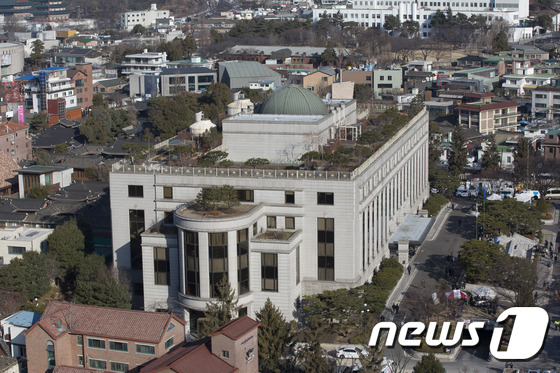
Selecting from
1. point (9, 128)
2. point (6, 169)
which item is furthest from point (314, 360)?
point (9, 128)

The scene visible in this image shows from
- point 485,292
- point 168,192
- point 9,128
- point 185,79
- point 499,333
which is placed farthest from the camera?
point 185,79

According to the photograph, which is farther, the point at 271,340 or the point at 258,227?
the point at 258,227

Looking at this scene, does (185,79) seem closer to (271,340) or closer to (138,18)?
(271,340)

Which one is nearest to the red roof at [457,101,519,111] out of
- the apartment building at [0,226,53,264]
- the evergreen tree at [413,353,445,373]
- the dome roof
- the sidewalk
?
the sidewalk

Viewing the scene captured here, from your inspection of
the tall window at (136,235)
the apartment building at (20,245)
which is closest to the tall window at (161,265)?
the tall window at (136,235)

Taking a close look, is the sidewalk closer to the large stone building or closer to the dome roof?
the large stone building

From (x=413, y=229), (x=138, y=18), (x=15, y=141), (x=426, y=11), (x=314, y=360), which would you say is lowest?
(x=314, y=360)

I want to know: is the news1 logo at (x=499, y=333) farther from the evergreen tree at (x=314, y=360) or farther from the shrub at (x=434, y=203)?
the shrub at (x=434, y=203)
